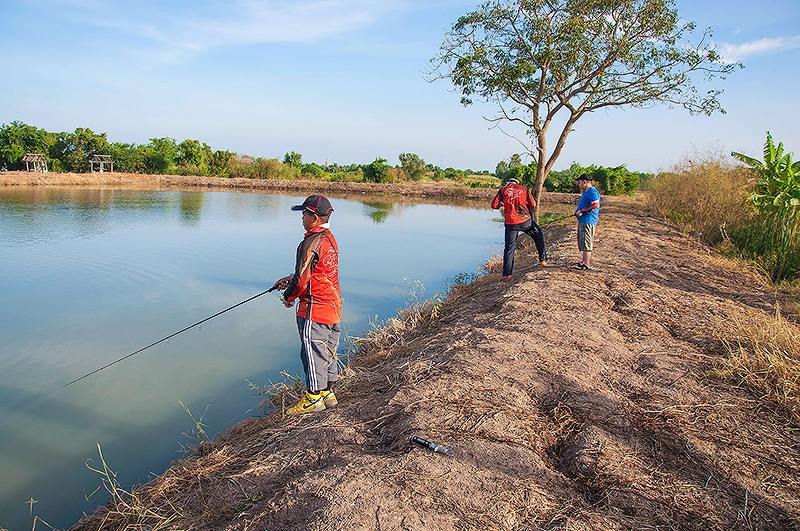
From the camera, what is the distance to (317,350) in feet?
12.6

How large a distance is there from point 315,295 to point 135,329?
4.27 metres

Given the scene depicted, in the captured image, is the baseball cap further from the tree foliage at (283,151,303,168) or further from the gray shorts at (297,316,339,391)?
the tree foliage at (283,151,303,168)

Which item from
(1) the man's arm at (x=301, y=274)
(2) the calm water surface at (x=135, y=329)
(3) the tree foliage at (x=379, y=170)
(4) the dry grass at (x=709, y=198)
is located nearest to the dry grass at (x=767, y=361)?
(1) the man's arm at (x=301, y=274)

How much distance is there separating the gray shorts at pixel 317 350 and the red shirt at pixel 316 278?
2.6 inches

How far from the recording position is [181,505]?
9.43 feet

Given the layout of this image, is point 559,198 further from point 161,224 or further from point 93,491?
point 93,491

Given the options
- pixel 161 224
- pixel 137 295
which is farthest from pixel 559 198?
pixel 137 295

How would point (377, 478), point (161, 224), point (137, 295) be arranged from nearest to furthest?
point (377, 478) < point (137, 295) < point (161, 224)

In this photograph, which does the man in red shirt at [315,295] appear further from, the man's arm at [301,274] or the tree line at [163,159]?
the tree line at [163,159]

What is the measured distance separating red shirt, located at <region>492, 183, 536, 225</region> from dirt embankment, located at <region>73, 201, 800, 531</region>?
237 centimetres

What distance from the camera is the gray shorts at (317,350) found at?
3812 millimetres

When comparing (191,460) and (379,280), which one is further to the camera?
(379,280)

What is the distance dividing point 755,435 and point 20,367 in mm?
6686

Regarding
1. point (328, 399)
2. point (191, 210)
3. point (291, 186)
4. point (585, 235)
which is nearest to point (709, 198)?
point (585, 235)
